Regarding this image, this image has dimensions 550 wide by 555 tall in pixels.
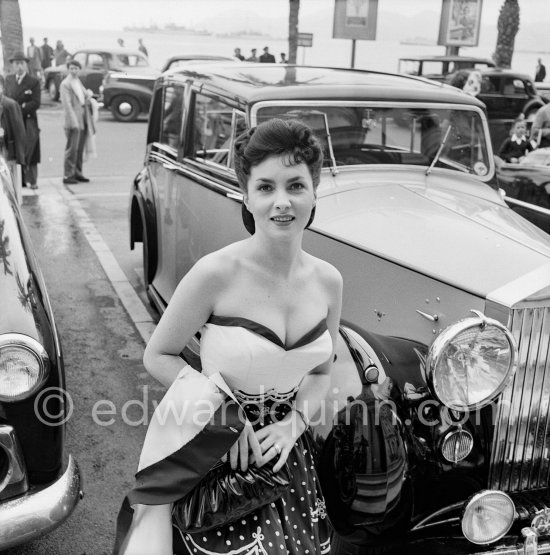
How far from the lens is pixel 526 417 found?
2.46 metres

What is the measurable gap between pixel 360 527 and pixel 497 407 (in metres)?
0.61

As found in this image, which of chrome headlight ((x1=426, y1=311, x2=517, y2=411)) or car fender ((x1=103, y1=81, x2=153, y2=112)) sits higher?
chrome headlight ((x1=426, y1=311, x2=517, y2=411))

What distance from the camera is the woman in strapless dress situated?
170 centimetres

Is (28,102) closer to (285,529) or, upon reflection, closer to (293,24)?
(285,529)

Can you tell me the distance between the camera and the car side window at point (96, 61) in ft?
65.0

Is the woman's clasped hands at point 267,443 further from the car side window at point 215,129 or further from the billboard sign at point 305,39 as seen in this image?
the billboard sign at point 305,39

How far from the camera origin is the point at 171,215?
465 centimetres

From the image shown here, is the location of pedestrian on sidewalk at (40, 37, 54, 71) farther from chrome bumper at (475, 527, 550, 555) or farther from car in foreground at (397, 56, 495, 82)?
chrome bumper at (475, 527, 550, 555)

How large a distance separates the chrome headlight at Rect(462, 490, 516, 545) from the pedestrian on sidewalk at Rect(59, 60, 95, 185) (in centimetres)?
865

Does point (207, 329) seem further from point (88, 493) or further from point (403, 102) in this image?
point (403, 102)

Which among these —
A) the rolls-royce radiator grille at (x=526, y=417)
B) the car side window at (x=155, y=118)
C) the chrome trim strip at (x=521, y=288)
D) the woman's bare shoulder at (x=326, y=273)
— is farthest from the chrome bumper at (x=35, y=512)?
the car side window at (x=155, y=118)

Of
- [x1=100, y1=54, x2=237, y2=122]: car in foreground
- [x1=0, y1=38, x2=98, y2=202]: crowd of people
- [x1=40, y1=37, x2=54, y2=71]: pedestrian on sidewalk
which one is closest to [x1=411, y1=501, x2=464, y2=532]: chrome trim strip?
[x1=0, y1=38, x2=98, y2=202]: crowd of people

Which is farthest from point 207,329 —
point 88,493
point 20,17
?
point 20,17

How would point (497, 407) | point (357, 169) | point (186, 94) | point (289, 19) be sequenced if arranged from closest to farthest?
point (497, 407) → point (357, 169) → point (186, 94) → point (289, 19)
